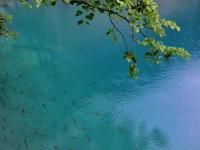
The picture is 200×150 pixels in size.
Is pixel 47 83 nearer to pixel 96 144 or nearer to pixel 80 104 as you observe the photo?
pixel 80 104

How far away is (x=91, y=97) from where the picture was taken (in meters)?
12.2

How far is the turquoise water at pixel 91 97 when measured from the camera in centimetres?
914

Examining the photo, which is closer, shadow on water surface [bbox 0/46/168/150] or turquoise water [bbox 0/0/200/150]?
shadow on water surface [bbox 0/46/168/150]

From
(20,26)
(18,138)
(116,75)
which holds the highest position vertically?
(20,26)

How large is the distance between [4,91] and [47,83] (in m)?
2.09

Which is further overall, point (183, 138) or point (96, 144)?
point (183, 138)

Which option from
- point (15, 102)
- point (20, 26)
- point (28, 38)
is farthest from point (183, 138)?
point (20, 26)

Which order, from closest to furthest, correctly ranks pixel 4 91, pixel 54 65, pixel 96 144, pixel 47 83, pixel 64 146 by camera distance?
pixel 64 146
pixel 96 144
pixel 4 91
pixel 47 83
pixel 54 65

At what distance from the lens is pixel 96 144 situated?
8930 millimetres

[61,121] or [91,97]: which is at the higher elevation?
[91,97]

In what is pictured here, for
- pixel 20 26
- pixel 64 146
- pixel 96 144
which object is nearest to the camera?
pixel 64 146

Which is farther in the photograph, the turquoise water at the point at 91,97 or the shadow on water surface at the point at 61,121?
the turquoise water at the point at 91,97

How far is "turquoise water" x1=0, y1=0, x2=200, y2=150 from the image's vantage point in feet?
30.0

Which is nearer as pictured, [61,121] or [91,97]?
[61,121]
